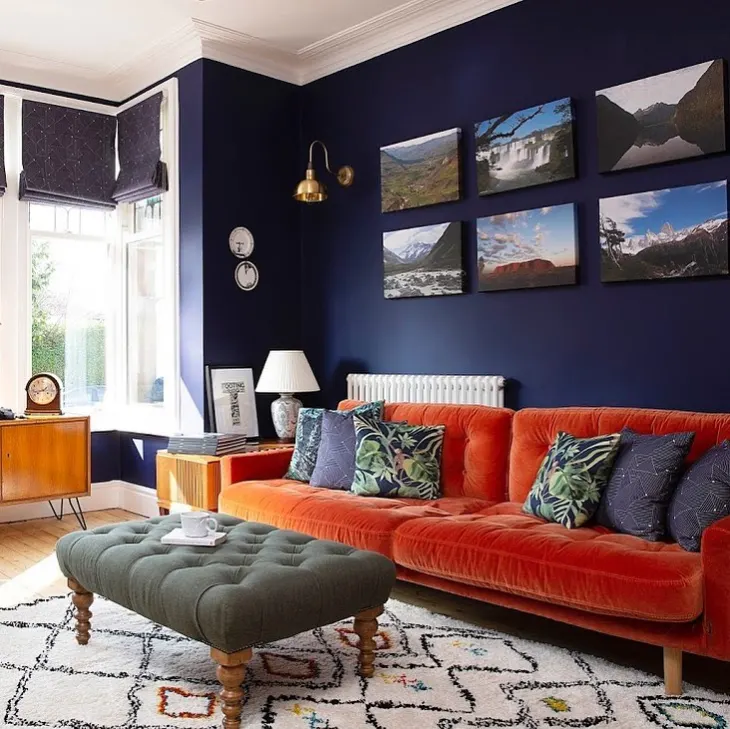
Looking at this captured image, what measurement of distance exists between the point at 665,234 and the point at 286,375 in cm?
231

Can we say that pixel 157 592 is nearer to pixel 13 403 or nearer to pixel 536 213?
pixel 536 213

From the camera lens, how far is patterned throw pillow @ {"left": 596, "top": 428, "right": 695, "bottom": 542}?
3.03 meters

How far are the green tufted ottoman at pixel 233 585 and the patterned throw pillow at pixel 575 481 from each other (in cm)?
82

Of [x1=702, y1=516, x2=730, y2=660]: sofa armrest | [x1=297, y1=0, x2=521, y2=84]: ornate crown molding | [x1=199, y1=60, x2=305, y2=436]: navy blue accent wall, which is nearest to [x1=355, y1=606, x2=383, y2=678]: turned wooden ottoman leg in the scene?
[x1=702, y1=516, x2=730, y2=660]: sofa armrest

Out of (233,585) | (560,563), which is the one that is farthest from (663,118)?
(233,585)

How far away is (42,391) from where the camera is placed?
5.25m

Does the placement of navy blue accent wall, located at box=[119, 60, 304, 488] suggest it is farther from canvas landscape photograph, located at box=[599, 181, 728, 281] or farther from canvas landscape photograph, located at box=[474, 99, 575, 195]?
canvas landscape photograph, located at box=[599, 181, 728, 281]

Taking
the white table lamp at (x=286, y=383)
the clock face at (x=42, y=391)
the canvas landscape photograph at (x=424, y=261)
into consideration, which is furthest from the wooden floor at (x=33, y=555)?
the canvas landscape photograph at (x=424, y=261)

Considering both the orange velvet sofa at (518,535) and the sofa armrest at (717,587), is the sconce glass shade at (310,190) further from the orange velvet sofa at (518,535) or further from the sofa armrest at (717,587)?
the sofa armrest at (717,587)

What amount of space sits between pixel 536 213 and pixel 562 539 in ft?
6.23

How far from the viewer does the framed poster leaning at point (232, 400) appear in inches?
204

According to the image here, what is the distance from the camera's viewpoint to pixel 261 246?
5.51 metres

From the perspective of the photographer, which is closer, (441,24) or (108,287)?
(441,24)

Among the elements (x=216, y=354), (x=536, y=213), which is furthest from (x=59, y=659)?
(x=536, y=213)
